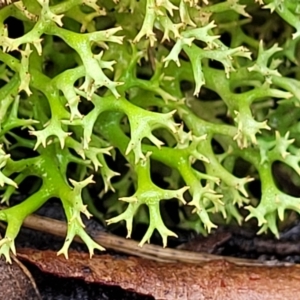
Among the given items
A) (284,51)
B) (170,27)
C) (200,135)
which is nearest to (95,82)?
(170,27)

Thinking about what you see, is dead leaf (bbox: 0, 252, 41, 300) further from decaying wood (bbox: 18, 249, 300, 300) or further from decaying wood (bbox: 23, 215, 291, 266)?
decaying wood (bbox: 23, 215, 291, 266)

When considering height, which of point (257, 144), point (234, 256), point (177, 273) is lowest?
point (234, 256)

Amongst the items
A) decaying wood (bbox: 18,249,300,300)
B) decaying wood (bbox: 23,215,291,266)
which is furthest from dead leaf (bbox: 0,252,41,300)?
decaying wood (bbox: 23,215,291,266)

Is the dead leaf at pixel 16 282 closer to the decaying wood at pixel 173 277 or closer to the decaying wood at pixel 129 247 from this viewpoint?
the decaying wood at pixel 173 277

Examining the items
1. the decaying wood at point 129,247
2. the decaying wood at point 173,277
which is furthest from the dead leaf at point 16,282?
the decaying wood at point 129,247

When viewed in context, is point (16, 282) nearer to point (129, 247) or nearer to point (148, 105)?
point (129, 247)

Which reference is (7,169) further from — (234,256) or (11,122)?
(234,256)
